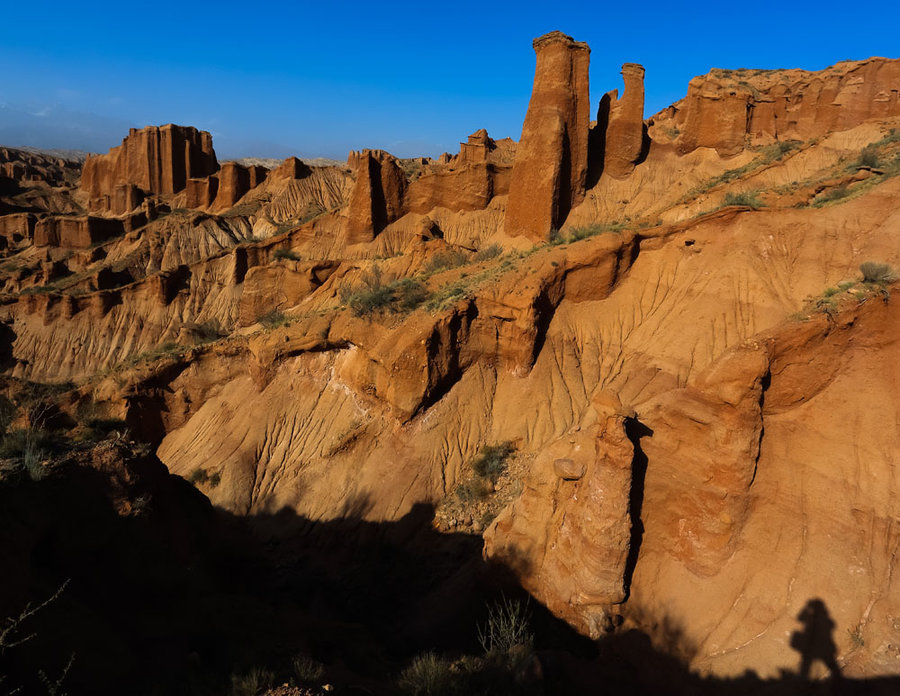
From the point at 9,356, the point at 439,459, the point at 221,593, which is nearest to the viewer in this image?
the point at 221,593

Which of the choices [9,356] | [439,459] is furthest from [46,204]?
[439,459]

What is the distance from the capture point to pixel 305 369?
58.1 ft

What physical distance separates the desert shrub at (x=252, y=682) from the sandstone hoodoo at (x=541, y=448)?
0.25 feet

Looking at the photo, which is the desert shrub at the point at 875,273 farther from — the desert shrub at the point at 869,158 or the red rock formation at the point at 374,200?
the red rock formation at the point at 374,200

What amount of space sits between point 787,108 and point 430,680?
3976 cm

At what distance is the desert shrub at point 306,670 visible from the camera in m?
5.97

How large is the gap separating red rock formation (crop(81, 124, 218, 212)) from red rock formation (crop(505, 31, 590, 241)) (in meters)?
50.3

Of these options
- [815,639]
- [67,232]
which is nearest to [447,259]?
[815,639]

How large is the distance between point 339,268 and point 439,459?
16.2 metres

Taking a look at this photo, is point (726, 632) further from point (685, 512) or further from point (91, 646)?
point (91, 646)

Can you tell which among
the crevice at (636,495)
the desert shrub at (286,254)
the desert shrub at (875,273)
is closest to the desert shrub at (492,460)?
the crevice at (636,495)

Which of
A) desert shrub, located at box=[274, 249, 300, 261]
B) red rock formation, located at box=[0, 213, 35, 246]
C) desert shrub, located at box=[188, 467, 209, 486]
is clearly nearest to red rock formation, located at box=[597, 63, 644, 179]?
desert shrub, located at box=[274, 249, 300, 261]

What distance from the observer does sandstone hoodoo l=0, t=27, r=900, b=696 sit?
6.71 meters

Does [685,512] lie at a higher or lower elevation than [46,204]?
lower
